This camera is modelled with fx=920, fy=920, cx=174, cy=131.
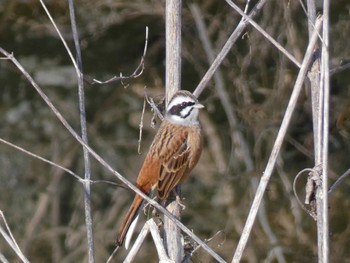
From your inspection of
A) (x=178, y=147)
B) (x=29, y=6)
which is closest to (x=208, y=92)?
(x=29, y=6)

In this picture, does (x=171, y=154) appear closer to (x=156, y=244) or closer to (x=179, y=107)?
(x=179, y=107)

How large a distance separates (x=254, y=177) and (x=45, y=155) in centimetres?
203

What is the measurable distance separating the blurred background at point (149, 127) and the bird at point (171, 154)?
1693 millimetres

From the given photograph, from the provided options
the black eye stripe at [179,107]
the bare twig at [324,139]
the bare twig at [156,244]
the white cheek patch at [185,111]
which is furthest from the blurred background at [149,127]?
the bare twig at [324,139]

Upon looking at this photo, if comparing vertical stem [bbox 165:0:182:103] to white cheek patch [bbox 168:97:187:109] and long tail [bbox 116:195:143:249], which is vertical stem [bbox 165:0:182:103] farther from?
long tail [bbox 116:195:143:249]

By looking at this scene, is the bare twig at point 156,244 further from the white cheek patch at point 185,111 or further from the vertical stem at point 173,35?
the white cheek patch at point 185,111

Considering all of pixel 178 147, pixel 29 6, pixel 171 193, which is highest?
pixel 29 6

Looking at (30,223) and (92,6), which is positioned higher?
(92,6)

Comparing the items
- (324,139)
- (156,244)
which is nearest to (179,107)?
(156,244)

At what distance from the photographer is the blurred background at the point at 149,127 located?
6.62m

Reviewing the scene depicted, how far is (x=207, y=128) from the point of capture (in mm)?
7320

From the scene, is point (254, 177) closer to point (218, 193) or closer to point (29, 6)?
point (218, 193)

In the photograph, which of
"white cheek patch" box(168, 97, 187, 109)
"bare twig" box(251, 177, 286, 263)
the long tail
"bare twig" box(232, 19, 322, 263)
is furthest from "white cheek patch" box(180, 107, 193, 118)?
"bare twig" box(251, 177, 286, 263)

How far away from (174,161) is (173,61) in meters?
1.10
